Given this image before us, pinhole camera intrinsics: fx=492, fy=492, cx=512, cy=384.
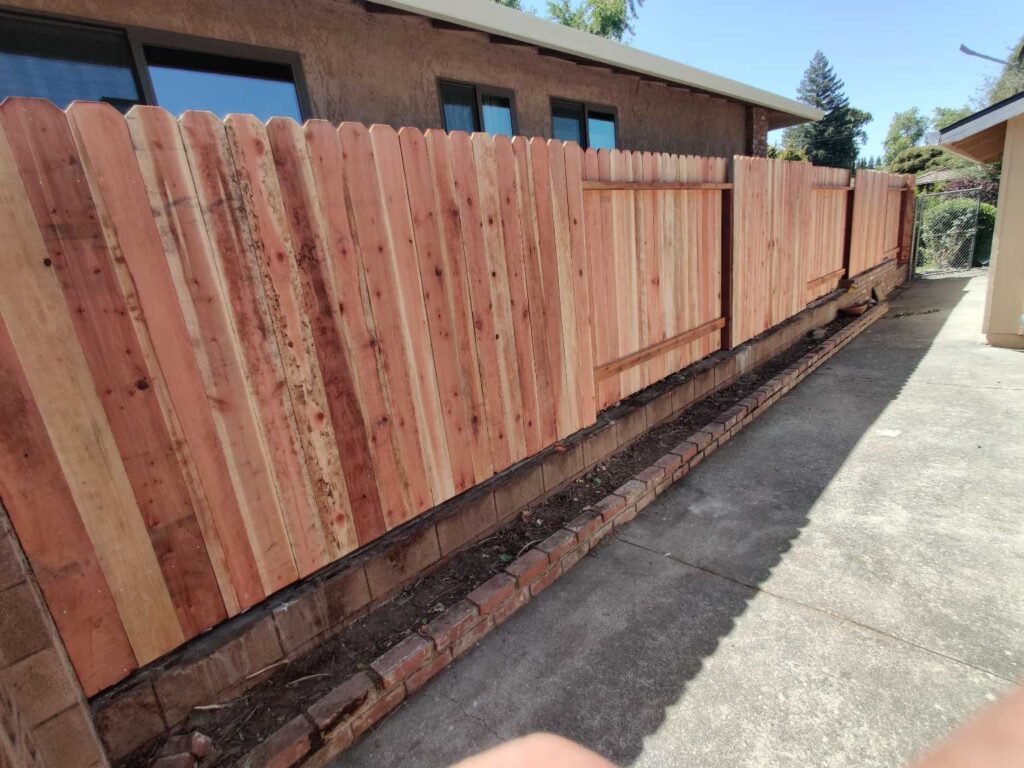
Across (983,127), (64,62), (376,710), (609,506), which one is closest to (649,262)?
(609,506)

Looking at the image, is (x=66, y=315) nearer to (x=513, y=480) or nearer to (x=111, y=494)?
(x=111, y=494)

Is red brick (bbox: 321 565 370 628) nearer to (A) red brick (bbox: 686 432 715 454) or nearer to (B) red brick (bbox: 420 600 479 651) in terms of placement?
(B) red brick (bbox: 420 600 479 651)

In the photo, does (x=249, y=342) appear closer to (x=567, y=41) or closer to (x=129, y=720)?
(x=129, y=720)

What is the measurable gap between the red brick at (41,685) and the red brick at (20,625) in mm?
32

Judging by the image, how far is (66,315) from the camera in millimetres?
1519

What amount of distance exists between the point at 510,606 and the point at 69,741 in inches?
67.1

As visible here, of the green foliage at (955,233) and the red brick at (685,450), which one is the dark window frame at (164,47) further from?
the green foliage at (955,233)

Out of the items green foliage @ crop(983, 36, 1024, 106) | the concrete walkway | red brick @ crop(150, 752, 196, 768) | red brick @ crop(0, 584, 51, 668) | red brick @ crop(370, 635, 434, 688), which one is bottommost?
the concrete walkway

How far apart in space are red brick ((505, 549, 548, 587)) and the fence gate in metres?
16.2

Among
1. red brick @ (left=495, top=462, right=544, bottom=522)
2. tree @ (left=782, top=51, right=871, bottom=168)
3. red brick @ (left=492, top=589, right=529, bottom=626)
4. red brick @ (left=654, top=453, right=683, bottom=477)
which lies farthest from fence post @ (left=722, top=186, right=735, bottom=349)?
tree @ (left=782, top=51, right=871, bottom=168)

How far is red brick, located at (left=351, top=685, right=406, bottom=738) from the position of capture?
77.6 inches

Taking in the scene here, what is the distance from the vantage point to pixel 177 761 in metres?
1.72

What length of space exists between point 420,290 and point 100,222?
1195 mm

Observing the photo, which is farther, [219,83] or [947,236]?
[947,236]
